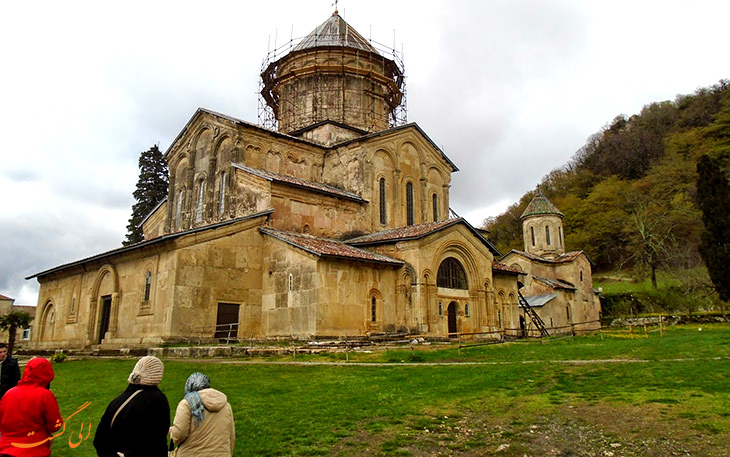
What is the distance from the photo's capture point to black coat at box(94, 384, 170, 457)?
4098mm

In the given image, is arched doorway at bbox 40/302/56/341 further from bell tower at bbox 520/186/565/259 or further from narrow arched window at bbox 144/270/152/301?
bell tower at bbox 520/186/565/259

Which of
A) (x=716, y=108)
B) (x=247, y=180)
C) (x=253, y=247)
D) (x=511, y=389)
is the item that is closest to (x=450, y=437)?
(x=511, y=389)

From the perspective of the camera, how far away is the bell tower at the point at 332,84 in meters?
29.9

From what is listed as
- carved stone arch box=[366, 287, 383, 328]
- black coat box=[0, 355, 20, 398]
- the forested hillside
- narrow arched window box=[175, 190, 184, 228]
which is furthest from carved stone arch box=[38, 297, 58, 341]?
the forested hillside

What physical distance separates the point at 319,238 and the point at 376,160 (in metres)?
6.01

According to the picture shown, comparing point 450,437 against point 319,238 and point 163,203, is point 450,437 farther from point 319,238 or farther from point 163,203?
point 163,203

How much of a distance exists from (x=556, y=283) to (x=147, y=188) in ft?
101

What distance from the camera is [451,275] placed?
2284cm

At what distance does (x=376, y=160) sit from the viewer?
2655cm

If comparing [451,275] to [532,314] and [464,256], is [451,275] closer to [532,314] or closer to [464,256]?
[464,256]

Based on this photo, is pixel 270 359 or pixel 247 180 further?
pixel 247 180

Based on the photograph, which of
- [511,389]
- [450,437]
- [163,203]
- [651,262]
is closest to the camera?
[450,437]

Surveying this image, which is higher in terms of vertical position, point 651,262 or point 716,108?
point 716,108

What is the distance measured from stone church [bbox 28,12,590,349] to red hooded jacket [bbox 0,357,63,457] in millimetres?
13644
